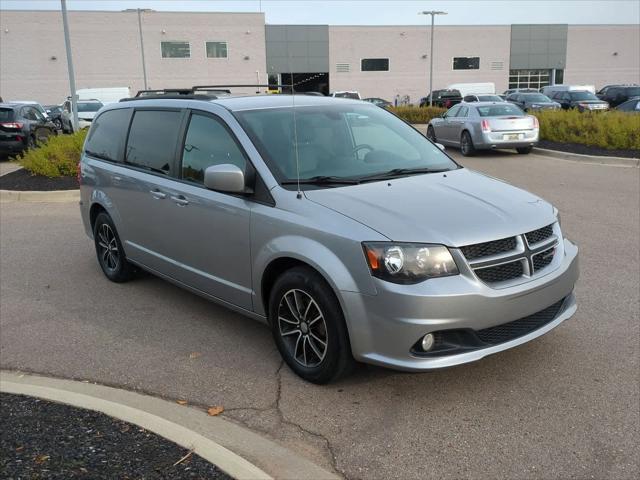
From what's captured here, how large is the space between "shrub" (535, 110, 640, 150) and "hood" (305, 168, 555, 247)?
13.6 metres

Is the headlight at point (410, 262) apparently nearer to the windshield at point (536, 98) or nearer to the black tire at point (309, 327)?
the black tire at point (309, 327)

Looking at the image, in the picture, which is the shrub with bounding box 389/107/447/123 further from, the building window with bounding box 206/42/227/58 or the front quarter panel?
the front quarter panel

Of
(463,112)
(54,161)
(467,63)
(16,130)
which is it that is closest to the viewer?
(54,161)

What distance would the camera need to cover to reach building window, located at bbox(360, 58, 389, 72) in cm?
5959

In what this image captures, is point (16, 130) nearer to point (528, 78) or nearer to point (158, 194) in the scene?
point (158, 194)

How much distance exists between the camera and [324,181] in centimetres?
428

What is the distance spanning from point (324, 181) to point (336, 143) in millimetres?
564

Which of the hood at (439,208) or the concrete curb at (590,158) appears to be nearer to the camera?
the hood at (439,208)

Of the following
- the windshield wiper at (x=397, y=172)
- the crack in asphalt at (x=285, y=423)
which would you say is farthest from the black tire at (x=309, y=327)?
the windshield wiper at (x=397, y=172)

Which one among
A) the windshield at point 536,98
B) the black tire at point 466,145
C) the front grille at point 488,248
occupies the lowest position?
the black tire at point 466,145

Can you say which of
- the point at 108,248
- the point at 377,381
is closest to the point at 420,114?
the point at 108,248

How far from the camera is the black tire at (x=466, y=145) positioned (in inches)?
680

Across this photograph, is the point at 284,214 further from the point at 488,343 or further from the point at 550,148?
the point at 550,148

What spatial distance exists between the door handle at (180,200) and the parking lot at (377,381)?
106 cm
